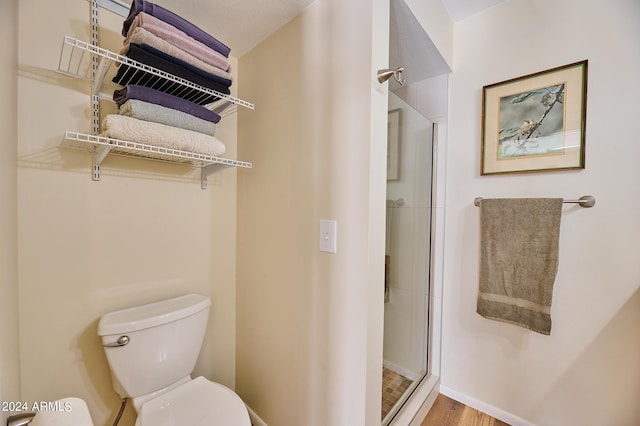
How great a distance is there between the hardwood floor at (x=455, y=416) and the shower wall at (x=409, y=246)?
198 mm

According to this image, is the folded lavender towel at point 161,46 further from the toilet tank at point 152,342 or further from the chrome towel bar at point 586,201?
the chrome towel bar at point 586,201

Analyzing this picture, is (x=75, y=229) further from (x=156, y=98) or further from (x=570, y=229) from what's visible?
(x=570, y=229)

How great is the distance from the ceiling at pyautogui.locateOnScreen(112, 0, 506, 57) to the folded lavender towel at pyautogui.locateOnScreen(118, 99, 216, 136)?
496 mm

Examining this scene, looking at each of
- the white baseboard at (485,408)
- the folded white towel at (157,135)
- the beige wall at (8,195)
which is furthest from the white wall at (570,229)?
the beige wall at (8,195)

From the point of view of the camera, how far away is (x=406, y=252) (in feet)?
4.98

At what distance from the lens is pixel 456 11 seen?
4.64 feet

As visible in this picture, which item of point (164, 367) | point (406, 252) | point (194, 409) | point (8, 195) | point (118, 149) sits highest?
point (118, 149)

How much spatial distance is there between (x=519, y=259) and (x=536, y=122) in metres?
0.70

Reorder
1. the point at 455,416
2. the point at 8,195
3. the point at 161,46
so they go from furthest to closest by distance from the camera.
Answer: the point at 455,416 → the point at 161,46 → the point at 8,195

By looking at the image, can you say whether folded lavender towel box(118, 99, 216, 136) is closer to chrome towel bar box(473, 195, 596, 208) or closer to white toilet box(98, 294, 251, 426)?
white toilet box(98, 294, 251, 426)

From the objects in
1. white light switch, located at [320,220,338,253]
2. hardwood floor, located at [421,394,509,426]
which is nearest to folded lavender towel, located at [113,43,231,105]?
white light switch, located at [320,220,338,253]

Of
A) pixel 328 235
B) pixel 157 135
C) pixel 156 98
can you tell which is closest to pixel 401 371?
pixel 328 235

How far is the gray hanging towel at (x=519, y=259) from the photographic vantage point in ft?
3.91

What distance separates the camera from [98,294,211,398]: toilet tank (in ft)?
3.05
